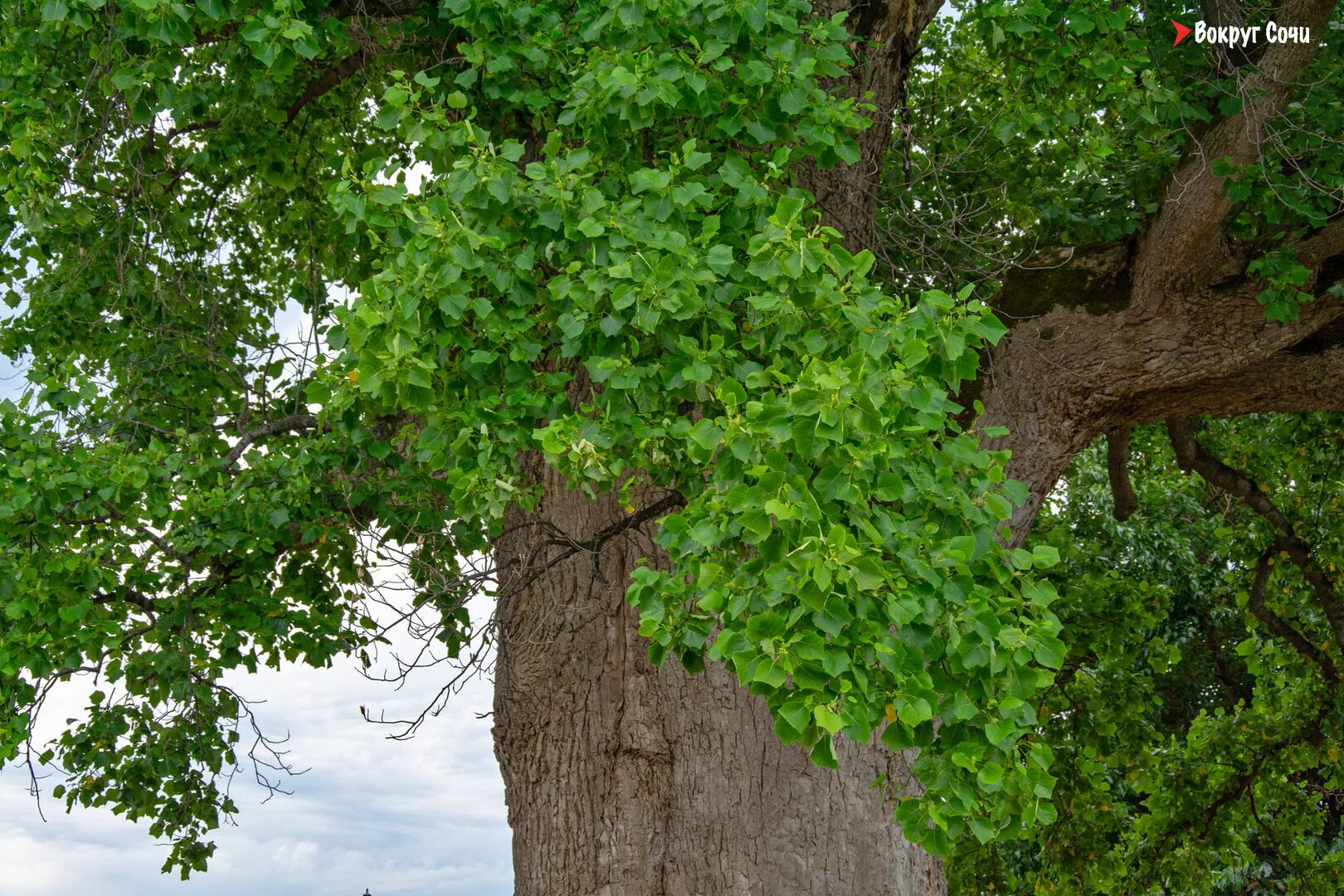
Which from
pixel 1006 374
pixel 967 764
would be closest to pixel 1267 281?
pixel 1006 374

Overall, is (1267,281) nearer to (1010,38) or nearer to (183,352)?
(1010,38)

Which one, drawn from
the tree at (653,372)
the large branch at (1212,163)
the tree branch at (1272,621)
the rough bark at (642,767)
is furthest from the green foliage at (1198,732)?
the rough bark at (642,767)

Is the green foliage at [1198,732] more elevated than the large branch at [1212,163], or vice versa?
the large branch at [1212,163]

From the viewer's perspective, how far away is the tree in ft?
13.3

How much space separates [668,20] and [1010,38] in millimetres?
2814

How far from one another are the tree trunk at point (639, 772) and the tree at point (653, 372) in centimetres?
2

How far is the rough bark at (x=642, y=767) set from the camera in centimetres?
579

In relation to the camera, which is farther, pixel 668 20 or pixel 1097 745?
pixel 1097 745

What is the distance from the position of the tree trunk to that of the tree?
20 millimetres

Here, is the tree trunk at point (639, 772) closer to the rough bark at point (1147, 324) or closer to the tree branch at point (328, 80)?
the rough bark at point (1147, 324)

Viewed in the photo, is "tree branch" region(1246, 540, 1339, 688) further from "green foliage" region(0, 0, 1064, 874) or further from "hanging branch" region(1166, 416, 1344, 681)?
"green foliage" region(0, 0, 1064, 874)

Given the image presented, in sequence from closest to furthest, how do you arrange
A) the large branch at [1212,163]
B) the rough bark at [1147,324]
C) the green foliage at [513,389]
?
the green foliage at [513,389], the large branch at [1212,163], the rough bark at [1147,324]

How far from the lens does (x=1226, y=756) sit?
10648 mm

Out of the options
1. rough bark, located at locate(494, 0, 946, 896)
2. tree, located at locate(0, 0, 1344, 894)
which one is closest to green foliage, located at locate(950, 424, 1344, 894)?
tree, located at locate(0, 0, 1344, 894)
